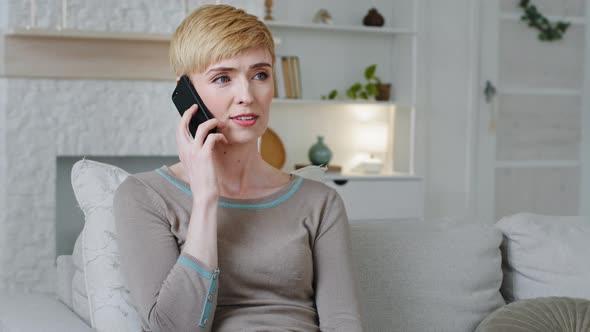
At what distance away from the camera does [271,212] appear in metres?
1.71

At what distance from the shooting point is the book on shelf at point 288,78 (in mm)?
4672

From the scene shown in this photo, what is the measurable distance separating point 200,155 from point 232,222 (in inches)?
6.1

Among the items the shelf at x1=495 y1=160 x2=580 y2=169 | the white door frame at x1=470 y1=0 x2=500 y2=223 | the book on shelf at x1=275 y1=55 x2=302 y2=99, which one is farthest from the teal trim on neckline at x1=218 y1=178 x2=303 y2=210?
the shelf at x1=495 y1=160 x2=580 y2=169

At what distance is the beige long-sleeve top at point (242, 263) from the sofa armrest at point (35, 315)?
7.1 inches

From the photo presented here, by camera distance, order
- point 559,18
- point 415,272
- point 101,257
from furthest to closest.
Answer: point 559,18 → point 415,272 → point 101,257

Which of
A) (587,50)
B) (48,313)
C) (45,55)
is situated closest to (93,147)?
(45,55)

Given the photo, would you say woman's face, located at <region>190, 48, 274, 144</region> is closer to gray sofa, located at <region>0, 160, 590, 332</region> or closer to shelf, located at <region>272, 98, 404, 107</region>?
gray sofa, located at <region>0, 160, 590, 332</region>

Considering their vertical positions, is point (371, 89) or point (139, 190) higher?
point (371, 89)

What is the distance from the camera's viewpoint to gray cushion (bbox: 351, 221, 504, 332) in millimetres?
1975

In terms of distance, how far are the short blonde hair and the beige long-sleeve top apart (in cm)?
25

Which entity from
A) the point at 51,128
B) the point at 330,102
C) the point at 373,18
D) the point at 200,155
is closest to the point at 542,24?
the point at 373,18

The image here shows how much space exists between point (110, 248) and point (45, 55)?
230cm

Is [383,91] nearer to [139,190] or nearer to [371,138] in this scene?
[371,138]

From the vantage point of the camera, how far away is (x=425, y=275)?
202 cm
